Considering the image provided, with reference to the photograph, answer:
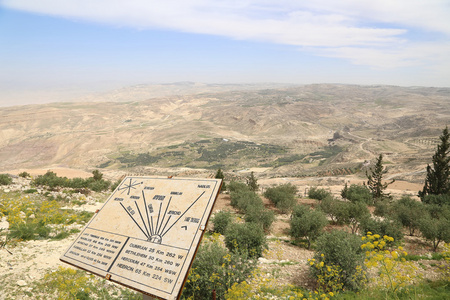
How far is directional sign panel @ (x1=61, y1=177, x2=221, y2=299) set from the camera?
3.86 m

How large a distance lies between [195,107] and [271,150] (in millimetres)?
99136

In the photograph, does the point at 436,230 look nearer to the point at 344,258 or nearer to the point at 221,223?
the point at 344,258

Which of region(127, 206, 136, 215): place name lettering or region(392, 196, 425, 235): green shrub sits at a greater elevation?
region(127, 206, 136, 215): place name lettering

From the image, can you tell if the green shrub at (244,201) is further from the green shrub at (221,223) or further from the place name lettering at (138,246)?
the place name lettering at (138,246)

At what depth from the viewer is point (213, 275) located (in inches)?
241

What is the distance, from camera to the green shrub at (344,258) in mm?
7422

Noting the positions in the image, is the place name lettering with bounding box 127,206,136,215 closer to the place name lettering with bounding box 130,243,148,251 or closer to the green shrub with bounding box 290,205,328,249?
the place name lettering with bounding box 130,243,148,251

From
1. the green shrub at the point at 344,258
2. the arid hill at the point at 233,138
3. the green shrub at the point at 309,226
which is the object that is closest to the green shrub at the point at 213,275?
the green shrub at the point at 344,258

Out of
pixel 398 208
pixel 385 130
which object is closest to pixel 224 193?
pixel 398 208

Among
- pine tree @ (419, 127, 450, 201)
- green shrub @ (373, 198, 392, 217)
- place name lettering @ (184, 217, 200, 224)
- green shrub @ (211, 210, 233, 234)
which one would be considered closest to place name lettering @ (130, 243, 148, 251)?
place name lettering @ (184, 217, 200, 224)

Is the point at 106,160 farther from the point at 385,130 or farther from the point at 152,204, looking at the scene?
the point at 385,130

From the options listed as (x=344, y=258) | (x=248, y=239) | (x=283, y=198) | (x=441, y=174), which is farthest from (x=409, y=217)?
(x=248, y=239)

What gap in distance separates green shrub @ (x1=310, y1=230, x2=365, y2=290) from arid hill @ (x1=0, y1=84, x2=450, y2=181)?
46.8 meters

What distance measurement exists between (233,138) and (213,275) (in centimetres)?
9766
